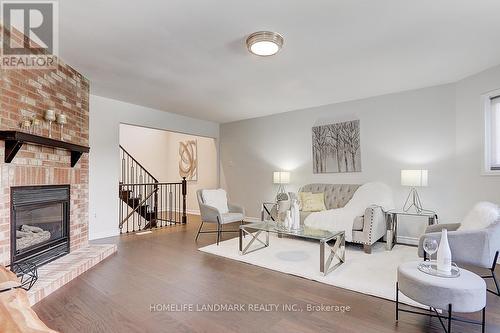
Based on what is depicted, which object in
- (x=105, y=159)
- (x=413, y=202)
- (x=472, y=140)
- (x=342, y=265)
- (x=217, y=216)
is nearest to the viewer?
(x=342, y=265)

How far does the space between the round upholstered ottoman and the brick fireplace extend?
3.47 metres

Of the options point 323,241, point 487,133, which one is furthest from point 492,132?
point 323,241

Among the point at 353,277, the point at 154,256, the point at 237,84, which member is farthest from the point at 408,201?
the point at 154,256

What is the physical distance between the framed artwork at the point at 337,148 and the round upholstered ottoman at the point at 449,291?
10.6 ft

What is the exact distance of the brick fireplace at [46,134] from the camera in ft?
8.32

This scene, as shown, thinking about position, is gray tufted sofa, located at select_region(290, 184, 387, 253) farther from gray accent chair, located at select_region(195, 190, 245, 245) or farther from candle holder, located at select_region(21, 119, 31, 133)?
candle holder, located at select_region(21, 119, 31, 133)

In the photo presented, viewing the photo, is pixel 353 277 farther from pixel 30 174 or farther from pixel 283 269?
pixel 30 174

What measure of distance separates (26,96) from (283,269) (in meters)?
3.37

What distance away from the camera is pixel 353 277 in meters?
2.95

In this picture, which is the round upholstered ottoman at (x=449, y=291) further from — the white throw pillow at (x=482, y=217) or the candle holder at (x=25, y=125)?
the candle holder at (x=25, y=125)

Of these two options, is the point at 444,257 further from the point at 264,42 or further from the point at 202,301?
the point at 264,42

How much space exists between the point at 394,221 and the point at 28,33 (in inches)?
207

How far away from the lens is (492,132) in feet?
11.9

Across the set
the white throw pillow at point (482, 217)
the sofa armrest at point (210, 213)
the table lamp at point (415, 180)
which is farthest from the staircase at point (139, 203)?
the white throw pillow at point (482, 217)
